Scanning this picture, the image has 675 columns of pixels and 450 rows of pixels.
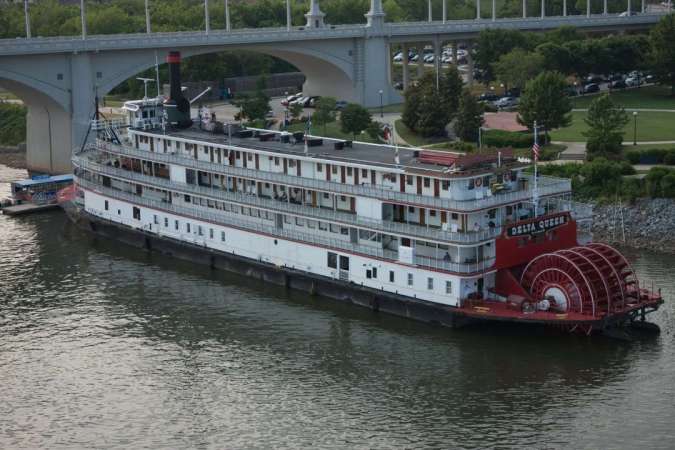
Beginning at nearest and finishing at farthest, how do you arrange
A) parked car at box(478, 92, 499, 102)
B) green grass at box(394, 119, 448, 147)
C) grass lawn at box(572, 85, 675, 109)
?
green grass at box(394, 119, 448, 147), grass lawn at box(572, 85, 675, 109), parked car at box(478, 92, 499, 102)

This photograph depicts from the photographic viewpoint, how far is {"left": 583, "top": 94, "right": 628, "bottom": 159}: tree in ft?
241

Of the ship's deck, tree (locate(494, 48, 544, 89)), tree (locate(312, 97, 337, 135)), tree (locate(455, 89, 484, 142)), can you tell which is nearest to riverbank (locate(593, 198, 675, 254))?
the ship's deck

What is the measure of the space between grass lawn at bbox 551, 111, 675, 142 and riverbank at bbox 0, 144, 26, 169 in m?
39.1

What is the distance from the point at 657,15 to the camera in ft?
418

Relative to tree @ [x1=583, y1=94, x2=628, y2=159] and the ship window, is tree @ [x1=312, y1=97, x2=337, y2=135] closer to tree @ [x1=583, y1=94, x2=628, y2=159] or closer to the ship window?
tree @ [x1=583, y1=94, x2=628, y2=159]

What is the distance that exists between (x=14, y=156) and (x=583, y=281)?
197ft

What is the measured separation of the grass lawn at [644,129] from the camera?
80438mm

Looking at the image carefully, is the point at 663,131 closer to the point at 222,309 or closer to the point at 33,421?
the point at 222,309

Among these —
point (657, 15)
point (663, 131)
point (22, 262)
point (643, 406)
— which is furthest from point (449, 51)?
point (643, 406)

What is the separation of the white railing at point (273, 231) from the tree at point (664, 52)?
53.2 meters

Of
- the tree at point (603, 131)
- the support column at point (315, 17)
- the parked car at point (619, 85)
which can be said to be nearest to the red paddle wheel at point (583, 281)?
the tree at point (603, 131)

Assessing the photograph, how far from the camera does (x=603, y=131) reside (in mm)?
74250

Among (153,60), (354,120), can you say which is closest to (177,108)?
(354,120)

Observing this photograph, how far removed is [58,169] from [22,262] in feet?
86.3
